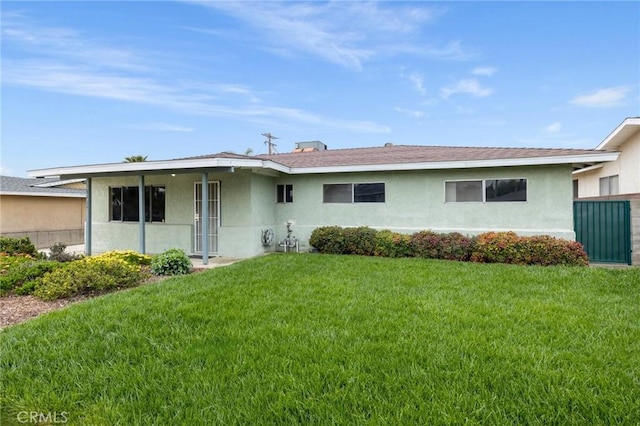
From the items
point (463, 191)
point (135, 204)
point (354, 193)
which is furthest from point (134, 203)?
point (463, 191)

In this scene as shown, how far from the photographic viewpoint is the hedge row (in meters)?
9.13

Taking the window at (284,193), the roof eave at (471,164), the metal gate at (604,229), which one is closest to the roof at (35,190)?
the window at (284,193)

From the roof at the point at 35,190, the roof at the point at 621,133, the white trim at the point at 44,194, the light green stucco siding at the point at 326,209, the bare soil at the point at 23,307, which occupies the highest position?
the roof at the point at 621,133

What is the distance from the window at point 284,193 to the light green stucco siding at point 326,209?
0.17 meters

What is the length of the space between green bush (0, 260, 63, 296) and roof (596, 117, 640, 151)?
57.1 ft

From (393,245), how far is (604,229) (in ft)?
20.4

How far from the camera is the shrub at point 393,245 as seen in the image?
34.9ft

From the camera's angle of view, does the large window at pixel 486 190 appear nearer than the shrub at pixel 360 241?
Yes

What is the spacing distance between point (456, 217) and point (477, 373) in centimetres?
843

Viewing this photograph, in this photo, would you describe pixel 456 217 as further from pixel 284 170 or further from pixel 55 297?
pixel 55 297

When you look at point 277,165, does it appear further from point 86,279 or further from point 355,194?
point 86,279

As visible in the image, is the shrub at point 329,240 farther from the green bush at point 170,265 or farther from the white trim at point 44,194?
the white trim at point 44,194

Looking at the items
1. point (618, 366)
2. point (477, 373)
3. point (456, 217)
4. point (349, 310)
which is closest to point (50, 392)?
point (349, 310)

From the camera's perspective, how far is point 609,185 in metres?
14.3
